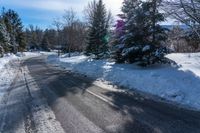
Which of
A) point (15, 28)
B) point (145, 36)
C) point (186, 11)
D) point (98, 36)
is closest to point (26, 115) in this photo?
point (186, 11)

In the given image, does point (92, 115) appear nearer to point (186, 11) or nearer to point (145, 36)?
point (186, 11)

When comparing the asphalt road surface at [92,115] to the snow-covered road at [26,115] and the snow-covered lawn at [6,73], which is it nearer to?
the snow-covered road at [26,115]

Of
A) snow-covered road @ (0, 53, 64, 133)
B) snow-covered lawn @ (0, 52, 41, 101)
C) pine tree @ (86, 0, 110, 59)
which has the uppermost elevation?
pine tree @ (86, 0, 110, 59)

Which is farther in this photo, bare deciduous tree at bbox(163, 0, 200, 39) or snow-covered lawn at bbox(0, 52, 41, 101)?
snow-covered lawn at bbox(0, 52, 41, 101)

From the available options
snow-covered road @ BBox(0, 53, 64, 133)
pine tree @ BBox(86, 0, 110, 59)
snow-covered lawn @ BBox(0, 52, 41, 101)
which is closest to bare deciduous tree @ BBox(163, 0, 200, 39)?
snow-covered road @ BBox(0, 53, 64, 133)

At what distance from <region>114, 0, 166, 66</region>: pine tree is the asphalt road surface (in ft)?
23.6

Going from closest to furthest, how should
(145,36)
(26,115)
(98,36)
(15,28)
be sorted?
(26,115)
(145,36)
(98,36)
(15,28)

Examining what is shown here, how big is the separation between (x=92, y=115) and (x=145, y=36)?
1264 centimetres

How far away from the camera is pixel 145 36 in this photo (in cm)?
1998

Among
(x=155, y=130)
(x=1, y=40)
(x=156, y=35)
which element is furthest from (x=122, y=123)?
(x=1, y=40)

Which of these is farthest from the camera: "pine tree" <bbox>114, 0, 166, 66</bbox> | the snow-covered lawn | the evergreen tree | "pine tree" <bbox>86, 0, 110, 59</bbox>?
the evergreen tree

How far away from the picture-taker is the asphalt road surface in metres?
7.02

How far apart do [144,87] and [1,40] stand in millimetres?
49347

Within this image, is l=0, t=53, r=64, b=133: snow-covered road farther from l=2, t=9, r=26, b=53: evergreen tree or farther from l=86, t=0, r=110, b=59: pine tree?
l=2, t=9, r=26, b=53: evergreen tree
